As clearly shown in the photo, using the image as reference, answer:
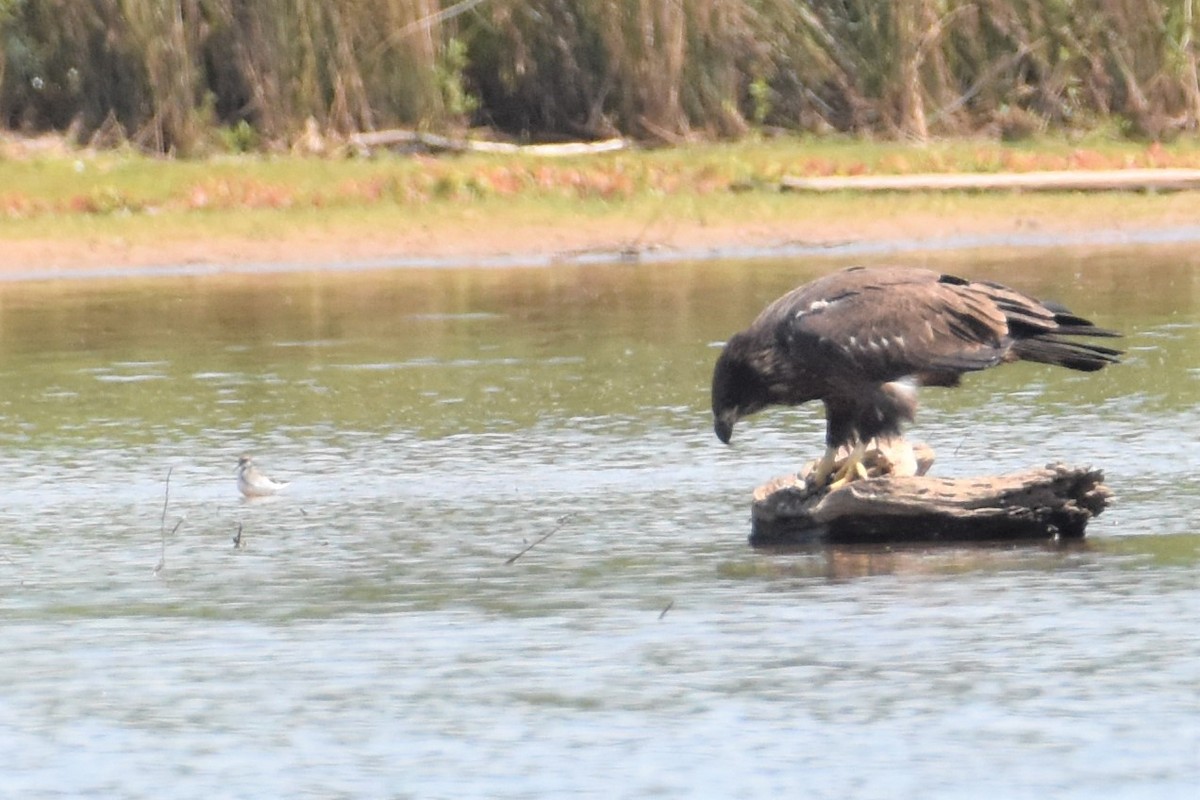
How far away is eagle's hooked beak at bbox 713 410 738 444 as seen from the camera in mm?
9719

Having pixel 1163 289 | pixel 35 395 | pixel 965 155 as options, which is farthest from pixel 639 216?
pixel 35 395

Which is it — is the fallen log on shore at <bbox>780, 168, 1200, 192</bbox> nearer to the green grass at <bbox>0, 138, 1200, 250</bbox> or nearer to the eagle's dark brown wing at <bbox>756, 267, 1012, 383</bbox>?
the green grass at <bbox>0, 138, 1200, 250</bbox>

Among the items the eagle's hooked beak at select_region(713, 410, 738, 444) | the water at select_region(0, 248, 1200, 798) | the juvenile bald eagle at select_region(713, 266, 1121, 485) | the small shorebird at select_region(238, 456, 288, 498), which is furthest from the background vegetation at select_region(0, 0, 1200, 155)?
the juvenile bald eagle at select_region(713, 266, 1121, 485)

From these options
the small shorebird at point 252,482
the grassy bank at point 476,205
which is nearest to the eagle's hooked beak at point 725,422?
the small shorebird at point 252,482

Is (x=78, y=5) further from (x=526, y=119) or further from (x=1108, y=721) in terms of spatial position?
(x=1108, y=721)

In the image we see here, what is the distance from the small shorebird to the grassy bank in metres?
10.7

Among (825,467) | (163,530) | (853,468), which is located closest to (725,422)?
(825,467)

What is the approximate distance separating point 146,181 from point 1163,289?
8.97 m

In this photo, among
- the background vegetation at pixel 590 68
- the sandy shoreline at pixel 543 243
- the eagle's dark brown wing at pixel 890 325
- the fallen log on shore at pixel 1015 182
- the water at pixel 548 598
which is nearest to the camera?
the water at pixel 548 598

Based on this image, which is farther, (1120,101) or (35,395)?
(1120,101)

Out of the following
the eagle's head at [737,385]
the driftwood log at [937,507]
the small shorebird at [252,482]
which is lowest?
the small shorebird at [252,482]

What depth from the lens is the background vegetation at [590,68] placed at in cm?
2491

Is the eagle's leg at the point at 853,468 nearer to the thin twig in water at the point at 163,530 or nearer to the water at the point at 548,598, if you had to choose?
the water at the point at 548,598

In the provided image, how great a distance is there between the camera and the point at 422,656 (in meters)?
8.10
